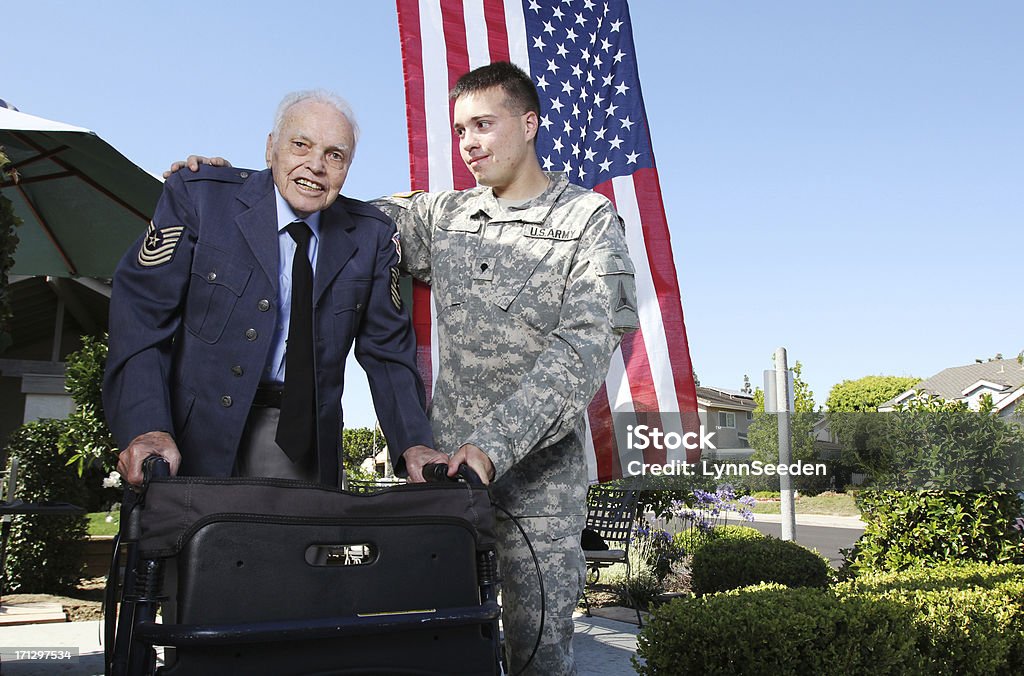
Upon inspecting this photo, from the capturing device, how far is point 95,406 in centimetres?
771

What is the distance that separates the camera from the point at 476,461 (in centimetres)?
186

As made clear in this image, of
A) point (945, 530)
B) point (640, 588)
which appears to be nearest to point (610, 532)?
point (640, 588)

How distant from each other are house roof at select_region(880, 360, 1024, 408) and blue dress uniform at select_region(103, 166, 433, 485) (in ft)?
199

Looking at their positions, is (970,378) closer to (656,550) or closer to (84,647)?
(656,550)

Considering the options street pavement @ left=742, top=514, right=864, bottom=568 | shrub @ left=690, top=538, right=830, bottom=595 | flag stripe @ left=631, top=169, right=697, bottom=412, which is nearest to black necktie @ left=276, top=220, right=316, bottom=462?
flag stripe @ left=631, top=169, right=697, bottom=412

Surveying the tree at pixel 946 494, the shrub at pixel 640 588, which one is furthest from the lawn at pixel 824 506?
the shrub at pixel 640 588

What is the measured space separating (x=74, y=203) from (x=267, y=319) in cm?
377

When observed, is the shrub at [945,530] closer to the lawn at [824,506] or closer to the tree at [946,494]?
the tree at [946,494]

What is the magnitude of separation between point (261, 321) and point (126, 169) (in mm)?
2664

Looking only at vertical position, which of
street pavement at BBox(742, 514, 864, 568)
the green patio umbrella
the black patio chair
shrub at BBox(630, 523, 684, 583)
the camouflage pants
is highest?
the green patio umbrella

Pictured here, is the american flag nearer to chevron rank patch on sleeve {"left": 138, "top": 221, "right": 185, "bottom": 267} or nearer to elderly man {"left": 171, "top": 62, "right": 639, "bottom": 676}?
elderly man {"left": 171, "top": 62, "right": 639, "bottom": 676}

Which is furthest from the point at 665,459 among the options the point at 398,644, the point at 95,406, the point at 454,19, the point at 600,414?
the point at 95,406

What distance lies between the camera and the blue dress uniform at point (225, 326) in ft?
6.14

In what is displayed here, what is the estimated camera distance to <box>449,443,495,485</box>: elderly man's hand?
184 centimetres
